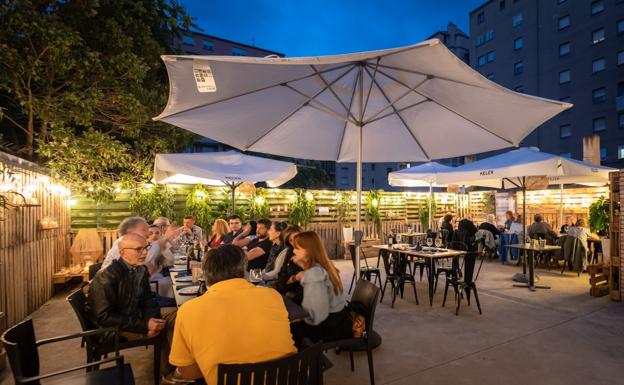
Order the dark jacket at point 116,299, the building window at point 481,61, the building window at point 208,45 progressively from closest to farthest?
the dark jacket at point 116,299 < the building window at point 481,61 < the building window at point 208,45

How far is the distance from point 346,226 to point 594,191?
8.11 metres

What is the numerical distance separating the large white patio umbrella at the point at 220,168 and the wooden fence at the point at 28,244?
1730 millimetres

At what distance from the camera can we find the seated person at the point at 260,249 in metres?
5.37

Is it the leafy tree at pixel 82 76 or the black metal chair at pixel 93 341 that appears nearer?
the black metal chair at pixel 93 341

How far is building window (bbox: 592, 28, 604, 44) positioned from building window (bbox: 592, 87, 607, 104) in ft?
11.3

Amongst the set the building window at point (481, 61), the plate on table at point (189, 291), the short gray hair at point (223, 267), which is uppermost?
→ the building window at point (481, 61)

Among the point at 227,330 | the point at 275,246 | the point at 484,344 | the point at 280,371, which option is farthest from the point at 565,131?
the point at 227,330

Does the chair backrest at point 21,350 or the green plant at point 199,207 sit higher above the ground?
the green plant at point 199,207

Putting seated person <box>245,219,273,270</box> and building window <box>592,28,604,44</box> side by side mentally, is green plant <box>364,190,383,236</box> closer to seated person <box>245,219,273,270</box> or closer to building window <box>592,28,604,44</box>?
seated person <box>245,219,273,270</box>

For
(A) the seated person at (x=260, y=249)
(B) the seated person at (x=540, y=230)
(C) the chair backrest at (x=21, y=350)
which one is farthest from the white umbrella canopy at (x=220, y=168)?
(B) the seated person at (x=540, y=230)

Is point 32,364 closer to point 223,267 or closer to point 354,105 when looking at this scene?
point 223,267

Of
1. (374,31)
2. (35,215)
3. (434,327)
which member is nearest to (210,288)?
(434,327)

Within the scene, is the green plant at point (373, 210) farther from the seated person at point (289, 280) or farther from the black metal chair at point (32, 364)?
the black metal chair at point (32, 364)

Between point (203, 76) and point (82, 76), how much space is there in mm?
4950
